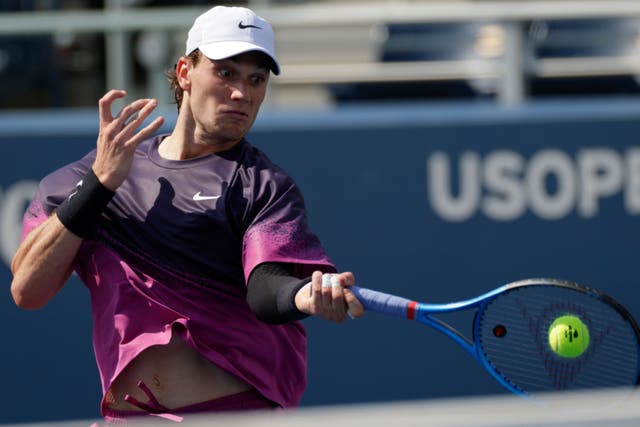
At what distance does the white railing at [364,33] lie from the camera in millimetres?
6379

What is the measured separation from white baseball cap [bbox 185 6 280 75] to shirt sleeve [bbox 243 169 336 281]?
315 millimetres

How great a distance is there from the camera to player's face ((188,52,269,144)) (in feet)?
10.6

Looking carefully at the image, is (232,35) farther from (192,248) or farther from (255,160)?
(192,248)

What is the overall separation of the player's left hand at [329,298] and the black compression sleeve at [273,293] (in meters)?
0.04

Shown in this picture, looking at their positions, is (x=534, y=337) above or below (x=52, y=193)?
below

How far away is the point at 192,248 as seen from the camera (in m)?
3.20

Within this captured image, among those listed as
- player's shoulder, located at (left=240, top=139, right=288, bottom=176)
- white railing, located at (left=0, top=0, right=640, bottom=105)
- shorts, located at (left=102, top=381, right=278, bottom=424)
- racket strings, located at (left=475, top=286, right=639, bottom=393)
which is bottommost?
shorts, located at (left=102, top=381, right=278, bottom=424)

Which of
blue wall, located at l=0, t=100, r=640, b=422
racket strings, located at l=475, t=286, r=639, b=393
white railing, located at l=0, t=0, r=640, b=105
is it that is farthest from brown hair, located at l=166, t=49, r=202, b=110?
white railing, located at l=0, t=0, r=640, b=105

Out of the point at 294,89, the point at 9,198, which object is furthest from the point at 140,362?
the point at 294,89

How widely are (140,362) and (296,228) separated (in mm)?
531

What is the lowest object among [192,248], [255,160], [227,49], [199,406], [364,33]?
[199,406]

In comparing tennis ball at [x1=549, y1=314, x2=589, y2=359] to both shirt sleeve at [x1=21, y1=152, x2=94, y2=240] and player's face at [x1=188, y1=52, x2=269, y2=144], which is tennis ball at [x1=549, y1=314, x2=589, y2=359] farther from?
shirt sleeve at [x1=21, y1=152, x2=94, y2=240]

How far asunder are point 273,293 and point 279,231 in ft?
0.59

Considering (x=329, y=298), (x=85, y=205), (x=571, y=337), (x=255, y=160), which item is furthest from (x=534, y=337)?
(x=85, y=205)
